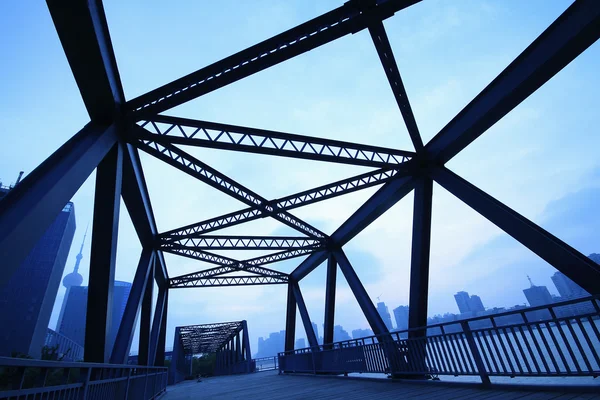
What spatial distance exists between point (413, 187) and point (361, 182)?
1.97 metres

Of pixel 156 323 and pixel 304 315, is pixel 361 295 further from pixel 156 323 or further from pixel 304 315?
pixel 156 323

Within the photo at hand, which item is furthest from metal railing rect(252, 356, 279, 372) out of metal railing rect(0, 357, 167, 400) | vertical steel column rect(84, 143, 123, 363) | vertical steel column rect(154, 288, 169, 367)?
vertical steel column rect(84, 143, 123, 363)

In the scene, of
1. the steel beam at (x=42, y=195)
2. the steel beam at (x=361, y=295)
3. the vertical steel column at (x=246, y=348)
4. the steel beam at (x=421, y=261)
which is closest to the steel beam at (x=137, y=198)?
the steel beam at (x=42, y=195)

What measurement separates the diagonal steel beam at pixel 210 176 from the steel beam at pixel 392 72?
5.79 metres

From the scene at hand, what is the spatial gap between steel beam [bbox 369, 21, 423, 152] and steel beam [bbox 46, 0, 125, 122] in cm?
529

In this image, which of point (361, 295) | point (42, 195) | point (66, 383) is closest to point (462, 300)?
point (361, 295)

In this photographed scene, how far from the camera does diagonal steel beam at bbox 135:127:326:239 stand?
25.9 ft

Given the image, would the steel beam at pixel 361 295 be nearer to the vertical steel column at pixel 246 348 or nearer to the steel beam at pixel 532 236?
the steel beam at pixel 532 236

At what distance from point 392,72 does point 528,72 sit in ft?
9.65

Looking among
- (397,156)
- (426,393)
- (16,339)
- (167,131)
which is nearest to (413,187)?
(397,156)

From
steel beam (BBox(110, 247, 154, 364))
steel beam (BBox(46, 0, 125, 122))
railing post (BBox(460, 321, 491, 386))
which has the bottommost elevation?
railing post (BBox(460, 321, 491, 386))

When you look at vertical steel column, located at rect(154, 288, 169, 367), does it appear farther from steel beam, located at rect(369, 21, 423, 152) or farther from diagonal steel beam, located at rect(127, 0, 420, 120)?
steel beam, located at rect(369, 21, 423, 152)

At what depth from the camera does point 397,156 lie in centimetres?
984

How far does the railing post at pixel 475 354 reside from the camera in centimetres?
543
